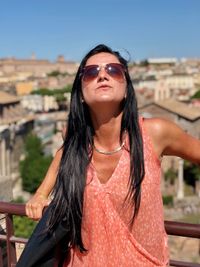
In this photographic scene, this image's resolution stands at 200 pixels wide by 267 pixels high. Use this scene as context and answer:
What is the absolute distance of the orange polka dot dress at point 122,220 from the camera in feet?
5.07

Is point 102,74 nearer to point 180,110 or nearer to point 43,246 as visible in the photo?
point 43,246

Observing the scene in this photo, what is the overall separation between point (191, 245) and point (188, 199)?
193 inches

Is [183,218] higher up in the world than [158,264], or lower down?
lower down

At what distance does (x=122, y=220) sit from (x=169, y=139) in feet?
0.94

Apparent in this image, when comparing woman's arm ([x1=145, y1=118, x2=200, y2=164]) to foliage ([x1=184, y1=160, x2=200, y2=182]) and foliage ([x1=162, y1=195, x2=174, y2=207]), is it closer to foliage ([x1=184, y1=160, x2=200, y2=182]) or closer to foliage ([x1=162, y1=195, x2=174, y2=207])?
foliage ([x1=162, y1=195, x2=174, y2=207])

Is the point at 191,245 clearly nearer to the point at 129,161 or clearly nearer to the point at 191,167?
the point at 191,167

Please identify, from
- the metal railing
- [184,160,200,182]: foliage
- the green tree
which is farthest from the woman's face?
the green tree

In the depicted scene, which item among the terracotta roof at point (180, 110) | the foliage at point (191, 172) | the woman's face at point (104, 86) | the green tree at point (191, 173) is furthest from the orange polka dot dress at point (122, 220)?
the terracotta roof at point (180, 110)

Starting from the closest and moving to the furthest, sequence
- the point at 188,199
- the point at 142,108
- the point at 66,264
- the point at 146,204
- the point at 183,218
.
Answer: the point at 146,204 < the point at 66,264 < the point at 183,218 < the point at 188,199 < the point at 142,108

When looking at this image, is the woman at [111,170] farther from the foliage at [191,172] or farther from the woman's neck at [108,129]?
the foliage at [191,172]

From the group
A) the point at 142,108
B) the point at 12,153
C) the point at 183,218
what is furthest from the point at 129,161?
the point at 12,153

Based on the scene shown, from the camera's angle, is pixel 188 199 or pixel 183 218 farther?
pixel 188 199

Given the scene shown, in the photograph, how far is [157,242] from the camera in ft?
5.21

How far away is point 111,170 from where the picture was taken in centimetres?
157
